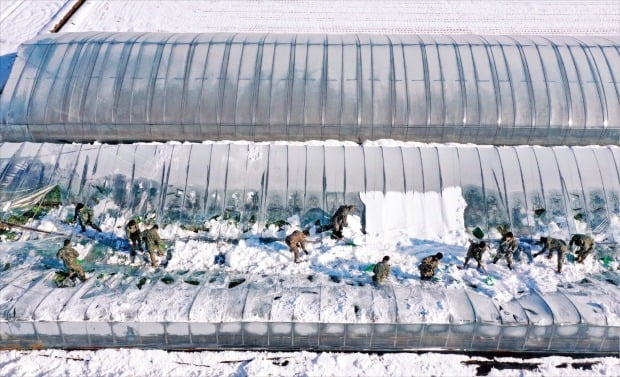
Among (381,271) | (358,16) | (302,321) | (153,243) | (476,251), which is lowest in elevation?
(302,321)

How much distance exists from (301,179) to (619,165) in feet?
34.9

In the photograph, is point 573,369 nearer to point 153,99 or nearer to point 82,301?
point 82,301

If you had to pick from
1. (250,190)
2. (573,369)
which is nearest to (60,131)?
(250,190)

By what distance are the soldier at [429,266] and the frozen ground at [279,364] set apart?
2.14 meters

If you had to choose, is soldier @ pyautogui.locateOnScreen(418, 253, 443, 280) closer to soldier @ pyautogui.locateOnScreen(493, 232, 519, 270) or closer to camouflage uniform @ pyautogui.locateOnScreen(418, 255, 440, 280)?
camouflage uniform @ pyautogui.locateOnScreen(418, 255, 440, 280)

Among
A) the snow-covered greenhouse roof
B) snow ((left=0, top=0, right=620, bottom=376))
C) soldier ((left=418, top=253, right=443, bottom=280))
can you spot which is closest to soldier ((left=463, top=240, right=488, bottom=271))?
snow ((left=0, top=0, right=620, bottom=376))

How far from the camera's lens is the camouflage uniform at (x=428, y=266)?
13.4 meters

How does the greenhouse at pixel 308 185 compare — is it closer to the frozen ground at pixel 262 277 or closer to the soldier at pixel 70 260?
the frozen ground at pixel 262 277

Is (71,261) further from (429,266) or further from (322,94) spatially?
(322,94)

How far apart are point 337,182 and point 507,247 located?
5.56m

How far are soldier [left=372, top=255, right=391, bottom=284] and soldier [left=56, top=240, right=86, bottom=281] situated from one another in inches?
321

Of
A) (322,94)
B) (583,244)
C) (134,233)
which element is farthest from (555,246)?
(134,233)

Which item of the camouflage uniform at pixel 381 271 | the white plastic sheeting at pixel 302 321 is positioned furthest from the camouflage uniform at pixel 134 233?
the camouflage uniform at pixel 381 271

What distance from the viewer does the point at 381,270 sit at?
1327 centimetres
